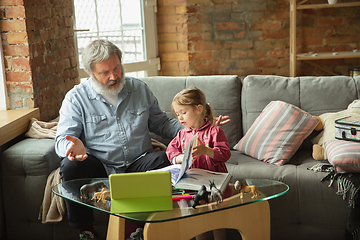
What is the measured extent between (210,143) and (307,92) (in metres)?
0.92

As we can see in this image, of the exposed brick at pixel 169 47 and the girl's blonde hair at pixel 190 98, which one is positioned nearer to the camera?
the girl's blonde hair at pixel 190 98

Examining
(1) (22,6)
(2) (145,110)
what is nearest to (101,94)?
(2) (145,110)

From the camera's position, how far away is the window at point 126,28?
133 inches

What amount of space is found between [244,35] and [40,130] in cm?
243

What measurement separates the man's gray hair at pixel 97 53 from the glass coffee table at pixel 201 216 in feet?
2.20

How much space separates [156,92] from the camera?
8.29ft

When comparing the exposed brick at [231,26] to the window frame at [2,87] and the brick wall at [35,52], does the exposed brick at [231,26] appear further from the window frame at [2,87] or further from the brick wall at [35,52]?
the window frame at [2,87]

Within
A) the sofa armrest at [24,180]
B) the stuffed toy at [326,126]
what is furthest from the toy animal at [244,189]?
the sofa armrest at [24,180]

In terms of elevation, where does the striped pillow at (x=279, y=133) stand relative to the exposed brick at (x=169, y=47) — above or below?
below

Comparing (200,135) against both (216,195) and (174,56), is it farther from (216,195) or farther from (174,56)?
(174,56)

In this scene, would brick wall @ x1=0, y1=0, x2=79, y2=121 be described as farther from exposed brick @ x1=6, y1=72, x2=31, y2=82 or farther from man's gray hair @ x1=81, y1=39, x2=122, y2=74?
man's gray hair @ x1=81, y1=39, x2=122, y2=74

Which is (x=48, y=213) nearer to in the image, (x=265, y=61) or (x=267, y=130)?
(x=267, y=130)

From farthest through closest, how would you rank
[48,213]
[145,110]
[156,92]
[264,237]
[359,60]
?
[359,60] → [156,92] → [145,110] → [48,213] → [264,237]

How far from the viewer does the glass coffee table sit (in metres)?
1.31
